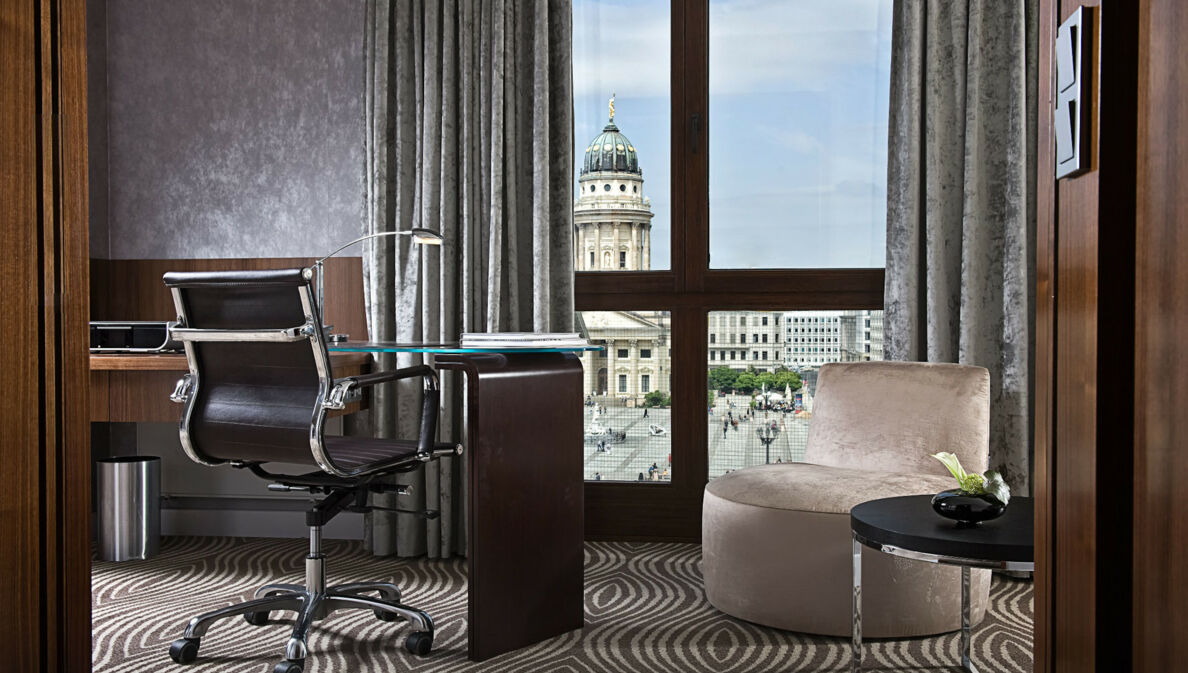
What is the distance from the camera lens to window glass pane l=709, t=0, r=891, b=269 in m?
3.77

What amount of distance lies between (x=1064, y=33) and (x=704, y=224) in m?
3.13

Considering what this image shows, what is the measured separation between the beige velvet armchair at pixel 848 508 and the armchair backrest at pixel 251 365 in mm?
1234

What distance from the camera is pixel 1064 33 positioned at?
719 millimetres

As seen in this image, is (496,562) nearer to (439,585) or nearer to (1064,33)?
→ (439,585)

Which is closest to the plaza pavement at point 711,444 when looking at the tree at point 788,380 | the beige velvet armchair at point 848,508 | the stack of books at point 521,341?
the tree at point 788,380

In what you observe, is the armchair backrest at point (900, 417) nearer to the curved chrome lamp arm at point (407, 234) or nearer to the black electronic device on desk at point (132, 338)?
the curved chrome lamp arm at point (407, 234)

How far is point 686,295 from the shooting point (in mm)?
3867

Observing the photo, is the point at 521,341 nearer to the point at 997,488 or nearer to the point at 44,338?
the point at 997,488

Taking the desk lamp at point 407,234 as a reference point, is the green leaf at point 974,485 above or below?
below

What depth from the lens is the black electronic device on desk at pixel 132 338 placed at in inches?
130

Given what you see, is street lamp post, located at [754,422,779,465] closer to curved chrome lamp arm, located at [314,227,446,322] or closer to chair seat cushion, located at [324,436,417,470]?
curved chrome lamp arm, located at [314,227,446,322]

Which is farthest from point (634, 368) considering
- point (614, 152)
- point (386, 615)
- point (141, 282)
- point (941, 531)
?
point (141, 282)

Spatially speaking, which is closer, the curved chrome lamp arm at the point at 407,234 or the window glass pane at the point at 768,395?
the curved chrome lamp arm at the point at 407,234

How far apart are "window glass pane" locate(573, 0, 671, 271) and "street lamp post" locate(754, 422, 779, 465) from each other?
0.79 metres
